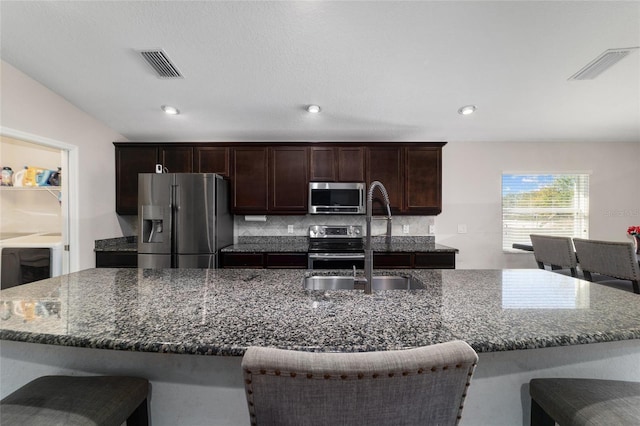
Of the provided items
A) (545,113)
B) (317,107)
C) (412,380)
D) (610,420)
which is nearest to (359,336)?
(412,380)

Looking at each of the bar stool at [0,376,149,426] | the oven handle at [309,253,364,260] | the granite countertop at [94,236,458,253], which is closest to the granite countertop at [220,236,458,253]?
the granite countertop at [94,236,458,253]

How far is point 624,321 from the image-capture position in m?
0.89

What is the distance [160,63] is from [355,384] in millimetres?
2828

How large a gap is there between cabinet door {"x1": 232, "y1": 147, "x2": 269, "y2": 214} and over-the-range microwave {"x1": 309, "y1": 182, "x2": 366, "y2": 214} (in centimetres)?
63

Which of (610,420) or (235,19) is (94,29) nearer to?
(235,19)

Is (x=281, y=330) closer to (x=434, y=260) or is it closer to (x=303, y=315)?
(x=303, y=315)

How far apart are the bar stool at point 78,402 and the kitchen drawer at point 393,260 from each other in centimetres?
259

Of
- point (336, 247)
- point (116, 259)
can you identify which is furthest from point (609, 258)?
point (116, 259)

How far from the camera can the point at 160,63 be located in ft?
7.73

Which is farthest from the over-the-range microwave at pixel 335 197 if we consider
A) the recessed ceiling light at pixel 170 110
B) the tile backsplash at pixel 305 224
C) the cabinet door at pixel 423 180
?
the recessed ceiling light at pixel 170 110

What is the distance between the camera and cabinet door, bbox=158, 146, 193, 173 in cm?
358

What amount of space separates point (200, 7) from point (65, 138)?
7.41ft

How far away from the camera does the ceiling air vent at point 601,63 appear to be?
2156 millimetres

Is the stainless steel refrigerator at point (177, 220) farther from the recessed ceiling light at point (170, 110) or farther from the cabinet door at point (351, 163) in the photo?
the cabinet door at point (351, 163)
